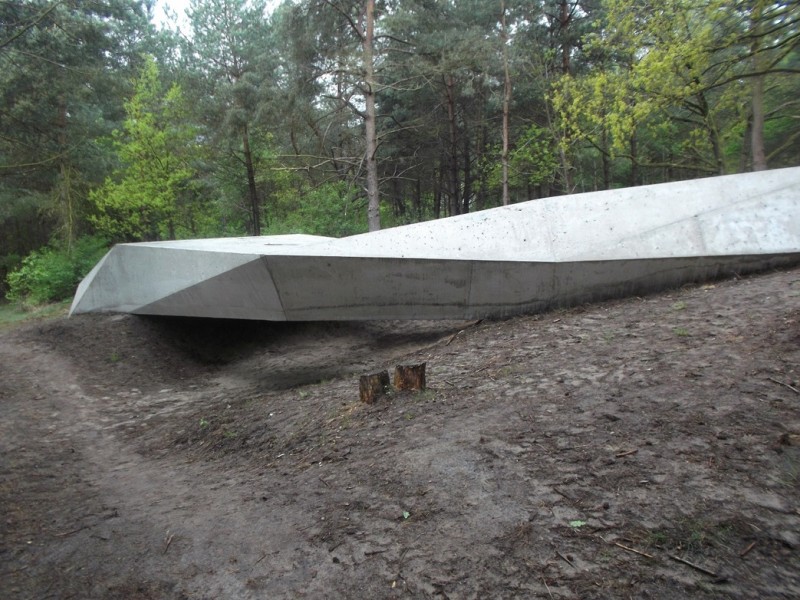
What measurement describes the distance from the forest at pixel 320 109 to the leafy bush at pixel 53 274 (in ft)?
0.19

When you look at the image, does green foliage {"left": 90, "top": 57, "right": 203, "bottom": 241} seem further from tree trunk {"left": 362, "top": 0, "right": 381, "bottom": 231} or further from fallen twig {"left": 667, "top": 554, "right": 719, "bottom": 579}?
fallen twig {"left": 667, "top": 554, "right": 719, "bottom": 579}

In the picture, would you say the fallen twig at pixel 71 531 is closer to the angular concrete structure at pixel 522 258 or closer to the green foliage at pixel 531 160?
the angular concrete structure at pixel 522 258

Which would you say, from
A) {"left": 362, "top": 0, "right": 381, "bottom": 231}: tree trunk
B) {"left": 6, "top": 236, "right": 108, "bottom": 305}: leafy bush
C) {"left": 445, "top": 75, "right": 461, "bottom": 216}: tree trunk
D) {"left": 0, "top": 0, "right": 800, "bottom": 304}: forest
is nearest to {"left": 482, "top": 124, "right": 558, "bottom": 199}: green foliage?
{"left": 0, "top": 0, "right": 800, "bottom": 304}: forest

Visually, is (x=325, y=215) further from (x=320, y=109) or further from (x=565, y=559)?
(x=565, y=559)

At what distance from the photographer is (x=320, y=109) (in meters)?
20.0

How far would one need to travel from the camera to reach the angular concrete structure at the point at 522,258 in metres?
6.50

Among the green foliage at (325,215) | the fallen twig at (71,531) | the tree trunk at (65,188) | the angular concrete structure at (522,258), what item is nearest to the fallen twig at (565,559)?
the fallen twig at (71,531)

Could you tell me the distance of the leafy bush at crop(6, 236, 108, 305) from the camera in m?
14.8

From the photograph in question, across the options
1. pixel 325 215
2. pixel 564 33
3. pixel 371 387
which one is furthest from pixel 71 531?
pixel 564 33

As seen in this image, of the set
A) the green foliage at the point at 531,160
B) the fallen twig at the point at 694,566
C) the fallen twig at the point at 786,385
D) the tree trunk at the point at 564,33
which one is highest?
the tree trunk at the point at 564,33

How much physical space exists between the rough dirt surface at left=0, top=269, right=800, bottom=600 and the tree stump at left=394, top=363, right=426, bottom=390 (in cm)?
10

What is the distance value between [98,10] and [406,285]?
1144 cm

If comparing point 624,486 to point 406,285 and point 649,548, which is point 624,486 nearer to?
point 649,548

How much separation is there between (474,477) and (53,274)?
16199mm
